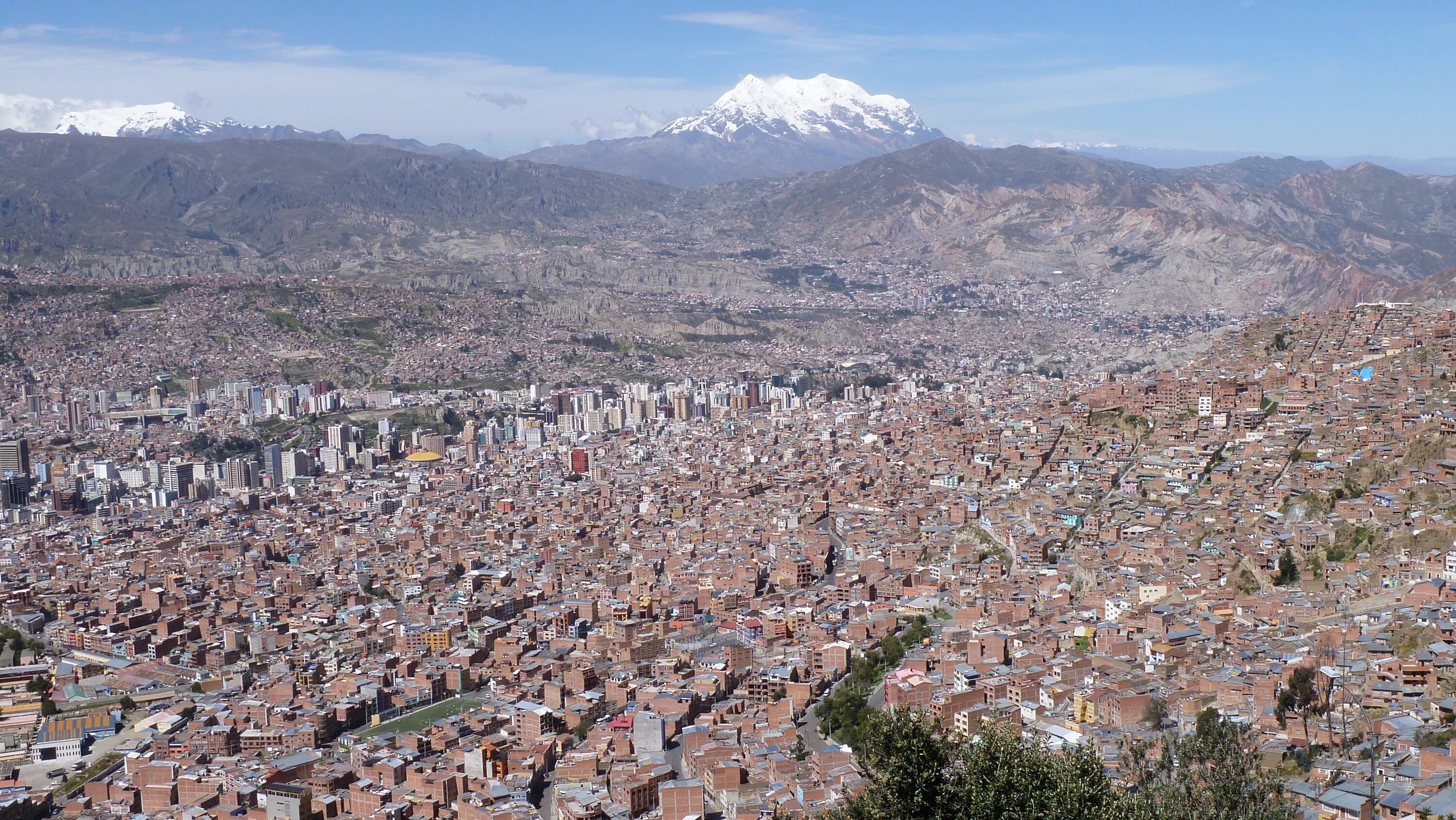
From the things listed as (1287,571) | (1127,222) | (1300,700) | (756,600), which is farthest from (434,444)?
(1127,222)

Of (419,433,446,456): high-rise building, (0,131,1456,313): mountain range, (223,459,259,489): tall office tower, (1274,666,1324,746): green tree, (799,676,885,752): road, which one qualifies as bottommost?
(223,459,259,489): tall office tower

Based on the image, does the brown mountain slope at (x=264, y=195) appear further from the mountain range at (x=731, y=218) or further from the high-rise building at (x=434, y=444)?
the high-rise building at (x=434, y=444)

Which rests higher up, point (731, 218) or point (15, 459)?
point (731, 218)

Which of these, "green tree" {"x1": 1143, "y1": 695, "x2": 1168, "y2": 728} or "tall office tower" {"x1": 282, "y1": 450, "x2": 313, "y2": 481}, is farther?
"tall office tower" {"x1": 282, "y1": 450, "x2": 313, "y2": 481}

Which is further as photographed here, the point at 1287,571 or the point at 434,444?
the point at 434,444

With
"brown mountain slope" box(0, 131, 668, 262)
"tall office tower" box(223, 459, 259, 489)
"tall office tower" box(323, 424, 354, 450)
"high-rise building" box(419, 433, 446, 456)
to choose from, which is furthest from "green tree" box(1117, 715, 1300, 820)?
"brown mountain slope" box(0, 131, 668, 262)

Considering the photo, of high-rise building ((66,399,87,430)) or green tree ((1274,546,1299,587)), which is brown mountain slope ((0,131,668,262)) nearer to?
high-rise building ((66,399,87,430))

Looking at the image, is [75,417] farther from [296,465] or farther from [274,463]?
[296,465]
